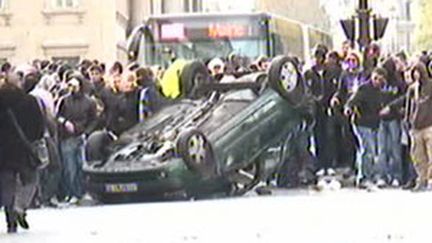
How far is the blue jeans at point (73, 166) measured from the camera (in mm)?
21453

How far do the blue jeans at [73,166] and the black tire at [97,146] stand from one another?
20.3 inches

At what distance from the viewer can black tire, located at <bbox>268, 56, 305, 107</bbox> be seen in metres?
21.1

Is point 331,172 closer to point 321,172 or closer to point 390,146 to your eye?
point 321,172

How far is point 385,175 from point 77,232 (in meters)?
7.01

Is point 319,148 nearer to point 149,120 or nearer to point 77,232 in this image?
point 149,120

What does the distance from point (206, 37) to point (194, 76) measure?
441 inches

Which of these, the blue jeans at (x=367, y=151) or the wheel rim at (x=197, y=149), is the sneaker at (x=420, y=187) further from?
the wheel rim at (x=197, y=149)

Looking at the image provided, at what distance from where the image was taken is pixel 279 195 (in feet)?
69.6

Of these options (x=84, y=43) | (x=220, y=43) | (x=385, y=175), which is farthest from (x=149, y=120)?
(x=84, y=43)

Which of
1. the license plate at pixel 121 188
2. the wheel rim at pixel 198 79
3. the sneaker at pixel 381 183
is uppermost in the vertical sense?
the wheel rim at pixel 198 79

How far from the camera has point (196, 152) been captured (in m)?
20.1

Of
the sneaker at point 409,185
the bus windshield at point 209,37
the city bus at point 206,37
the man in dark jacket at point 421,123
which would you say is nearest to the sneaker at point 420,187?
the man in dark jacket at point 421,123

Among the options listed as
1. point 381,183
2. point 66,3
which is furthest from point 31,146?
point 66,3

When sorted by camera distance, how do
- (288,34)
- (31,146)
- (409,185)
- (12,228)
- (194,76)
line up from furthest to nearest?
(288,34) → (194,76) → (409,185) → (12,228) → (31,146)
